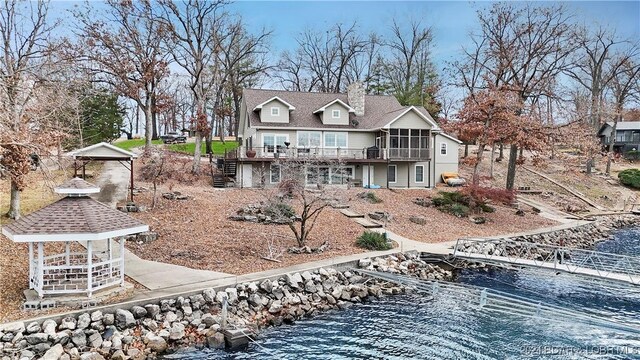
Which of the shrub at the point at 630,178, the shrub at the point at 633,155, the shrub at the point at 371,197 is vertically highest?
the shrub at the point at 633,155

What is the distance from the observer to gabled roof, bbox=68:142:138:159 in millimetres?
20139

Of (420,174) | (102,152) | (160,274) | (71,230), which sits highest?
(102,152)

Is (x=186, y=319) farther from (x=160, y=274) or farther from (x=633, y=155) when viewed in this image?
(x=633, y=155)

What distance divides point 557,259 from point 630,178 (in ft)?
103

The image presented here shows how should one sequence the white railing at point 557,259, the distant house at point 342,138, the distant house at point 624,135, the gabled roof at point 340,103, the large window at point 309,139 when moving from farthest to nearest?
1. the distant house at point 624,135
2. the gabled roof at point 340,103
3. the large window at point 309,139
4. the distant house at point 342,138
5. the white railing at point 557,259

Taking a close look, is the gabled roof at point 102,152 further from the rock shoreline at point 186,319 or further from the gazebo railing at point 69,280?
the rock shoreline at point 186,319

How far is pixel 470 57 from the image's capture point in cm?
3622

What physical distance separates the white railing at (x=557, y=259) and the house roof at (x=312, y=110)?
1433cm

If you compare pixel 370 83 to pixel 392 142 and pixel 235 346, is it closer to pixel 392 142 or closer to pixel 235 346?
pixel 392 142

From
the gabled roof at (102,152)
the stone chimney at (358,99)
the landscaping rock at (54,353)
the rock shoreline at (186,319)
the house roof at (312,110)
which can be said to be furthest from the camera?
the stone chimney at (358,99)

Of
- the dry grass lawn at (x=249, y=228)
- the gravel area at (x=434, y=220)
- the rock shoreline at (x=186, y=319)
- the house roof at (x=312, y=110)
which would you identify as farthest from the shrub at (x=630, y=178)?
the rock shoreline at (x=186, y=319)

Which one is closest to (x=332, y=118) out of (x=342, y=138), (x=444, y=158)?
(x=342, y=138)

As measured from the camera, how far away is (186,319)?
1180cm

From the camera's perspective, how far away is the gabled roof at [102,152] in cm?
2014
